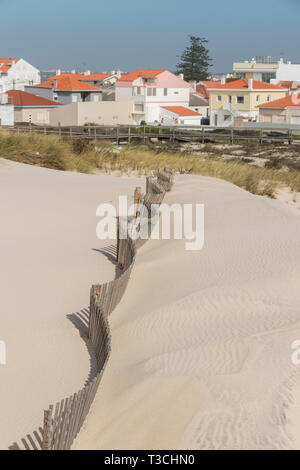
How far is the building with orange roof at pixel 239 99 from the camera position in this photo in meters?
75.3

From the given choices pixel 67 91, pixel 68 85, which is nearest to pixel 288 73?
pixel 68 85

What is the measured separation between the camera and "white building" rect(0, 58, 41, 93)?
95562mm

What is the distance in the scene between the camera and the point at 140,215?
12.5 metres

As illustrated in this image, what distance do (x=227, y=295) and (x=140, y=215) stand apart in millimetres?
4602

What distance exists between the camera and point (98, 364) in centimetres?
646

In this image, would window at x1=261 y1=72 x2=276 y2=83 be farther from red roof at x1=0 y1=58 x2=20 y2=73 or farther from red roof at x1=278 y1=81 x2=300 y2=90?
red roof at x1=0 y1=58 x2=20 y2=73

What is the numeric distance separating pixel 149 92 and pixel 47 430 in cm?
7277

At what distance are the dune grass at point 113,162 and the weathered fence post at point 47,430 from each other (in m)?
15.1

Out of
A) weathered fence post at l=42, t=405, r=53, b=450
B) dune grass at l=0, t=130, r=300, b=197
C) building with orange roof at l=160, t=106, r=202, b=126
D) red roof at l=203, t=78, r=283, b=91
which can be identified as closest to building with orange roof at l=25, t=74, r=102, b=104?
building with orange roof at l=160, t=106, r=202, b=126

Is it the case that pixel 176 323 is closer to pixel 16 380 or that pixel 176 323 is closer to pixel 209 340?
pixel 209 340

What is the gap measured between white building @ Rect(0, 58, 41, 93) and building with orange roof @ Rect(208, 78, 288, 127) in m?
29.5

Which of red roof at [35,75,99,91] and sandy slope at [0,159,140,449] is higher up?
red roof at [35,75,99,91]

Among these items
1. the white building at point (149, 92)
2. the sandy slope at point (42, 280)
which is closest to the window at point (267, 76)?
the white building at point (149, 92)

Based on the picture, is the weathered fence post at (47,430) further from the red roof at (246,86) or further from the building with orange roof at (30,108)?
the red roof at (246,86)
